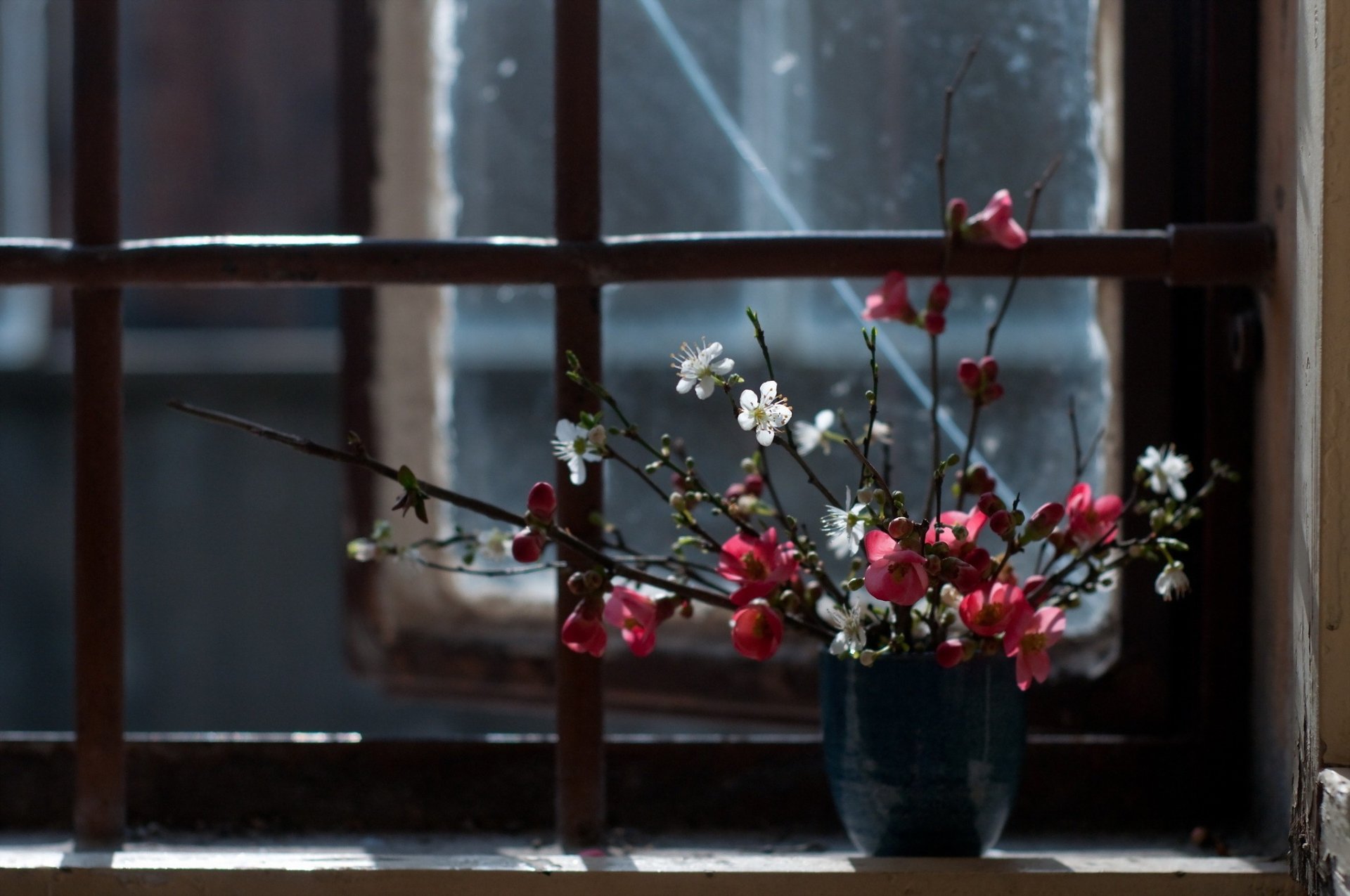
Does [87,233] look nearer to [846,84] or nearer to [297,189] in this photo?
[846,84]

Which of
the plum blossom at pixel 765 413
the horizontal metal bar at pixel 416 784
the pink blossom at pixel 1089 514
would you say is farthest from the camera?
the horizontal metal bar at pixel 416 784

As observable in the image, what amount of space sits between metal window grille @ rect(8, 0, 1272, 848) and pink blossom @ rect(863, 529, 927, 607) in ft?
0.69

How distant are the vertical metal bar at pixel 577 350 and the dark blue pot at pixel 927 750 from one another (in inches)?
6.0

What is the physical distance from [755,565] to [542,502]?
0.38 feet

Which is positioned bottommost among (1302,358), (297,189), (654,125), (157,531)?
(157,531)

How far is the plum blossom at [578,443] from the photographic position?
0.63 metres

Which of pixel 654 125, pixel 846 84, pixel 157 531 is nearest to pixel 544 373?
pixel 654 125

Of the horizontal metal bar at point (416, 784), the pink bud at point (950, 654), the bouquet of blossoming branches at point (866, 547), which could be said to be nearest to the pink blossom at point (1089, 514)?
the bouquet of blossoming branches at point (866, 547)

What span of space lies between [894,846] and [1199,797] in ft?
0.82

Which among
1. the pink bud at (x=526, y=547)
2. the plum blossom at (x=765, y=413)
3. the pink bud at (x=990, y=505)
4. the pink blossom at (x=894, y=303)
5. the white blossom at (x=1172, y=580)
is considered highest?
the pink blossom at (x=894, y=303)

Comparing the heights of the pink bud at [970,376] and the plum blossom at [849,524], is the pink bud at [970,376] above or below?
above

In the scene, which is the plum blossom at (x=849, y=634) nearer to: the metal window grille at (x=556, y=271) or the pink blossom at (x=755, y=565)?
the pink blossom at (x=755, y=565)

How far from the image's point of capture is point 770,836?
0.83m

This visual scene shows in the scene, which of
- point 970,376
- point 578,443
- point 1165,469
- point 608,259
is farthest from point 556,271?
point 1165,469
